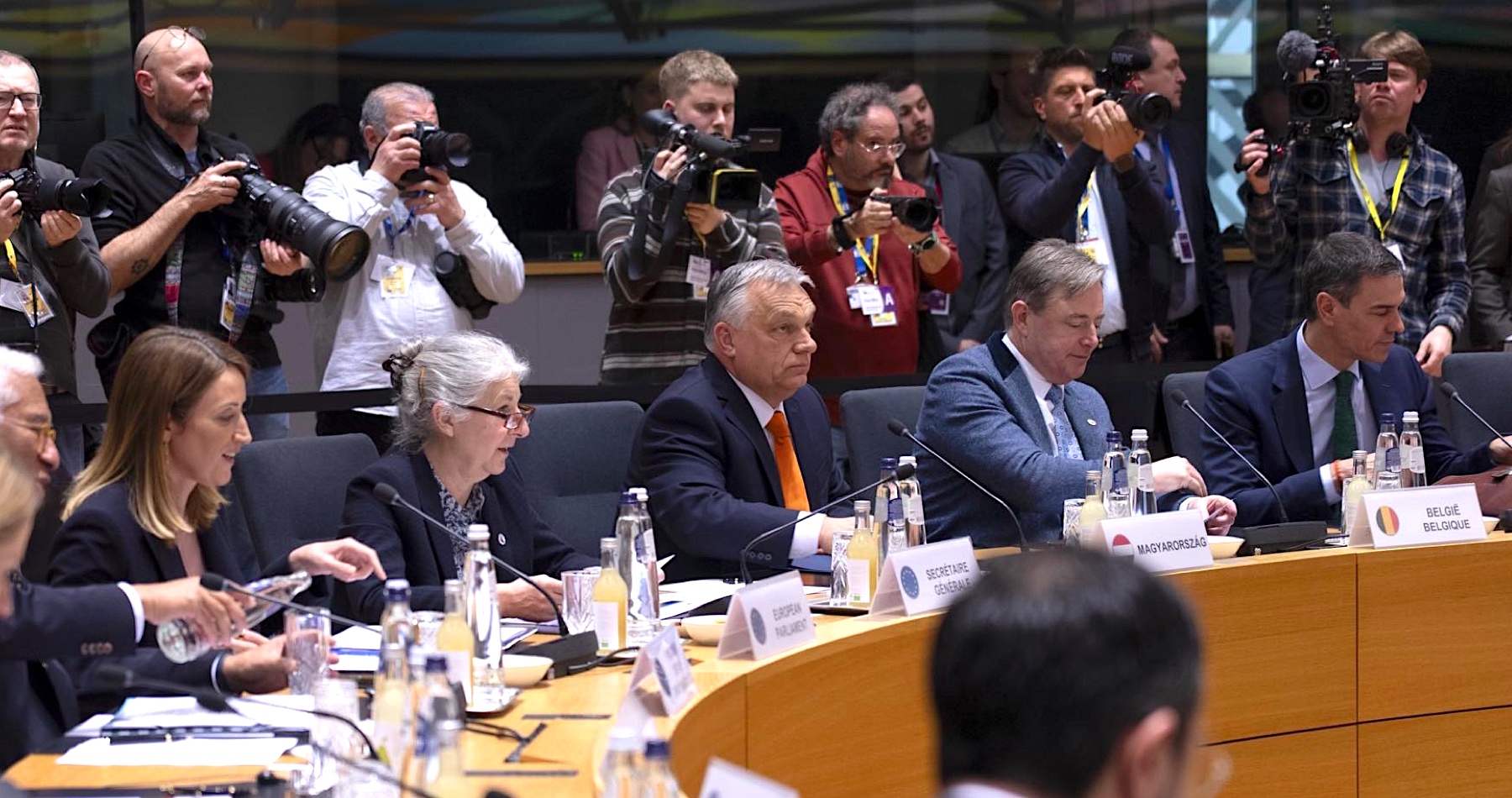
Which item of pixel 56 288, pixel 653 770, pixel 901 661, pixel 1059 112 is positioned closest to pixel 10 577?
pixel 653 770

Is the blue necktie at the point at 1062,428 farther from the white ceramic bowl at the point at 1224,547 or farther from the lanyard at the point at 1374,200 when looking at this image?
the lanyard at the point at 1374,200

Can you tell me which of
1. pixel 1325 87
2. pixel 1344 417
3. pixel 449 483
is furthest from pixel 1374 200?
pixel 449 483

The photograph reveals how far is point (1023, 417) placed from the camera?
356 cm

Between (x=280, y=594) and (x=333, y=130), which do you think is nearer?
(x=280, y=594)

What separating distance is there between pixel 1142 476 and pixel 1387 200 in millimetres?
2211

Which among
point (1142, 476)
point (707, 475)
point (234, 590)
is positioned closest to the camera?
point (234, 590)

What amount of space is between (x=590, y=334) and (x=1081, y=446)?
2938 mm

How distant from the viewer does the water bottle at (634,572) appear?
107 inches

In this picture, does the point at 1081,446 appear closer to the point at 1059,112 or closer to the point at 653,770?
the point at 1059,112

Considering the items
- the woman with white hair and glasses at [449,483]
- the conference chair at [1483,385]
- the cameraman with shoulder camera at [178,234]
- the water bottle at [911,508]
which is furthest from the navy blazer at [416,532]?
the conference chair at [1483,385]

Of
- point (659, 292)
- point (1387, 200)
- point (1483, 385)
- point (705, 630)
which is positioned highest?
point (1387, 200)

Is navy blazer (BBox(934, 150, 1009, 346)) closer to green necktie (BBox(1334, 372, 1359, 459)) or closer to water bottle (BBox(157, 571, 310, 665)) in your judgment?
green necktie (BBox(1334, 372, 1359, 459))

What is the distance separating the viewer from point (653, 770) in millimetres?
1573

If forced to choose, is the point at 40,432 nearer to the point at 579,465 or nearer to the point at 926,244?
the point at 579,465
